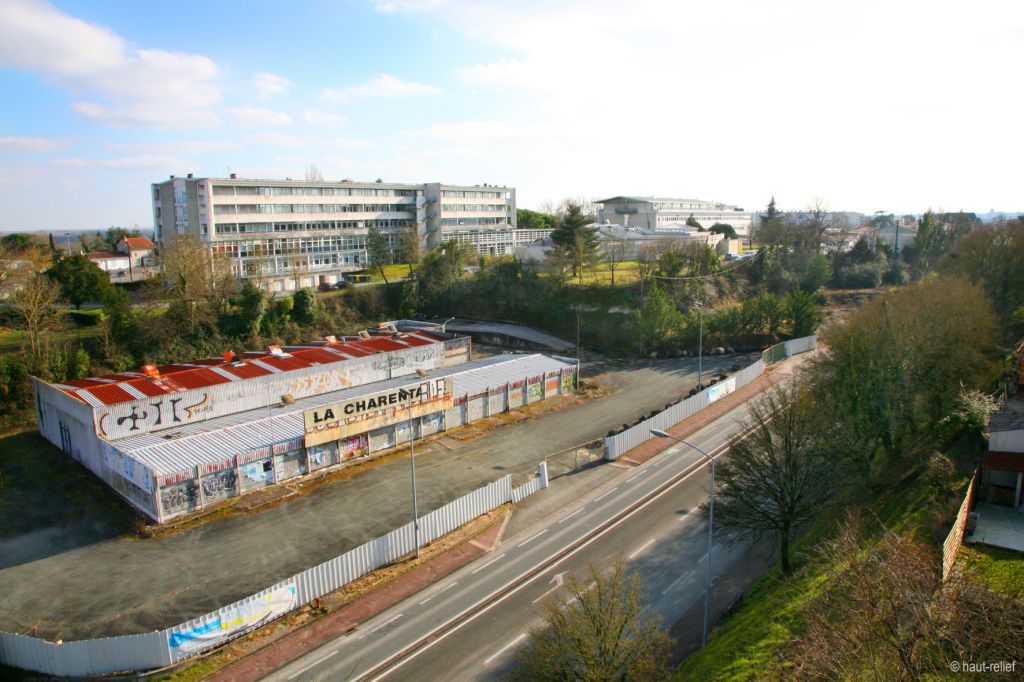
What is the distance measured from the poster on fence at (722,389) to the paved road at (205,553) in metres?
16.5

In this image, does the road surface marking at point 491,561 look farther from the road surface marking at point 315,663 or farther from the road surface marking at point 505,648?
the road surface marking at point 315,663

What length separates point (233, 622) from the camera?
21625 millimetres

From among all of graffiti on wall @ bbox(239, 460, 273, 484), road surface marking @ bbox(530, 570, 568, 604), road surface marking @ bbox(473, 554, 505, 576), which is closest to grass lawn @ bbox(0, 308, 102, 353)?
graffiti on wall @ bbox(239, 460, 273, 484)

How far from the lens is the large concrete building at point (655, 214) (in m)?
116

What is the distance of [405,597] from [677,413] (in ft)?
84.3

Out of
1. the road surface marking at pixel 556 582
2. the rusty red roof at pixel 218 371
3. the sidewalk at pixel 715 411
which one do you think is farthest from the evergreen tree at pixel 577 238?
the road surface marking at pixel 556 582

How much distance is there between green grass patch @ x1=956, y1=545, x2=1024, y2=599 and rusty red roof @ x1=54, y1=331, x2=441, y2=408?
3828 centimetres

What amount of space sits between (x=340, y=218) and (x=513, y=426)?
57.9 metres

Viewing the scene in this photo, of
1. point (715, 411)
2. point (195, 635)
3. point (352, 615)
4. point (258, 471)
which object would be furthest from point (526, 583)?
point (715, 411)

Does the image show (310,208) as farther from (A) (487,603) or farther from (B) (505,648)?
(B) (505,648)

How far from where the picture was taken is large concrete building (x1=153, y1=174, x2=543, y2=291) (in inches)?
2982

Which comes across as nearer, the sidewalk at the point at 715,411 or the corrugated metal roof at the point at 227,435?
the corrugated metal roof at the point at 227,435

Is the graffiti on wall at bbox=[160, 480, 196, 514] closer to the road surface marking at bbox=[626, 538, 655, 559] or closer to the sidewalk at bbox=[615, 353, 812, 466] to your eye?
the road surface marking at bbox=[626, 538, 655, 559]

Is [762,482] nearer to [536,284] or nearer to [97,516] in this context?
[97,516]
